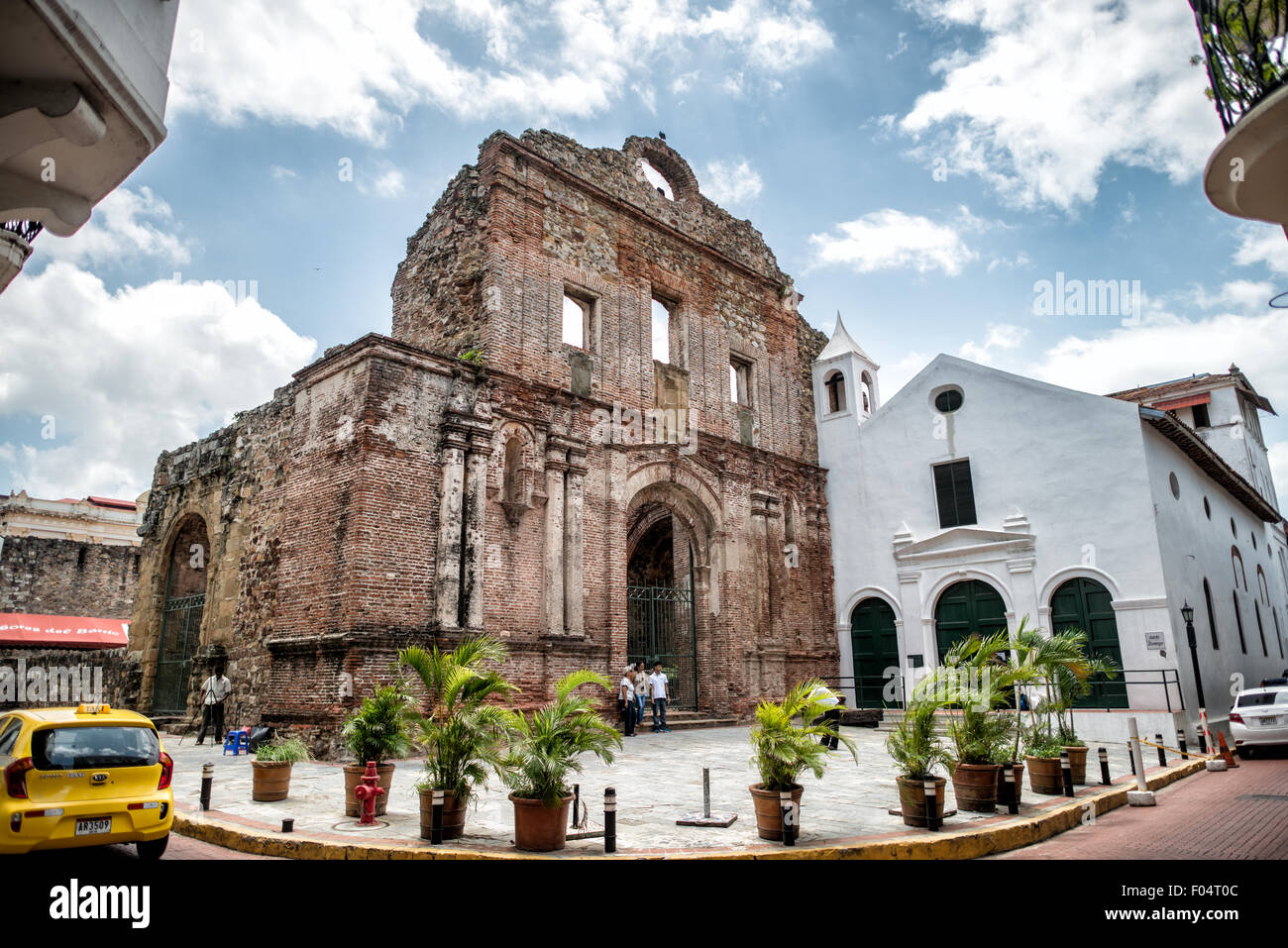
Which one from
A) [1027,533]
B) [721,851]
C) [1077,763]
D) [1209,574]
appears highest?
[1027,533]

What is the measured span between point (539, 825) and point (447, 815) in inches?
37.2

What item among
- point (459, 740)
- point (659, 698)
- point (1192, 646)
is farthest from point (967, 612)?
point (459, 740)

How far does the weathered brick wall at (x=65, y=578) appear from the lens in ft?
86.1

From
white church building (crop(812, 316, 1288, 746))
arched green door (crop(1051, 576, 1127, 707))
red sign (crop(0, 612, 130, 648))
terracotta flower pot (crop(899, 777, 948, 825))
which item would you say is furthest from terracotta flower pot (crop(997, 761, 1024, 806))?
red sign (crop(0, 612, 130, 648))

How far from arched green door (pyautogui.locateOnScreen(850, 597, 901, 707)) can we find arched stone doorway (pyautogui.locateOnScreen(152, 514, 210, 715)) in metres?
15.5

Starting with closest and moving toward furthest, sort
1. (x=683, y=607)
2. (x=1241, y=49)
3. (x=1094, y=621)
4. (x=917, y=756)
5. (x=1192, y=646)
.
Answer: (x=1241, y=49) → (x=917, y=756) → (x=1192, y=646) → (x=1094, y=621) → (x=683, y=607)

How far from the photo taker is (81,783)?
20.5 feet

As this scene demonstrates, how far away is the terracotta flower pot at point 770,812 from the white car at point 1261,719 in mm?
12124

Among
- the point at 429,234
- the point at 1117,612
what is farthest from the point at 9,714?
the point at 1117,612

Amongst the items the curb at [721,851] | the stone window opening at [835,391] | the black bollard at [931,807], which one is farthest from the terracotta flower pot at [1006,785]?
the stone window opening at [835,391]

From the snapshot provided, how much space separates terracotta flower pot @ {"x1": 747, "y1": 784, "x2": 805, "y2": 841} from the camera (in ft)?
22.3

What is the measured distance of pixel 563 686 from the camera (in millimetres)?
7090

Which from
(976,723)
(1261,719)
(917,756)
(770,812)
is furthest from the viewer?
(1261,719)

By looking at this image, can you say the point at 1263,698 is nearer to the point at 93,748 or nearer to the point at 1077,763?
the point at 1077,763
